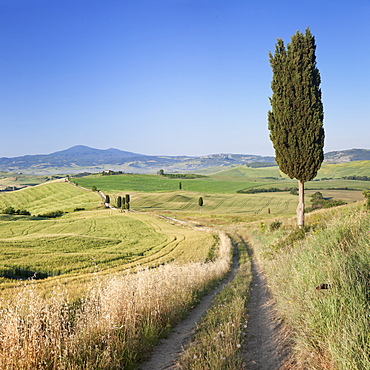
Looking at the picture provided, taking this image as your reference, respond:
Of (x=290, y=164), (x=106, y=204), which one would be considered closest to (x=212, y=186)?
(x=106, y=204)

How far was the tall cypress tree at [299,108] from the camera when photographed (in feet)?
71.7

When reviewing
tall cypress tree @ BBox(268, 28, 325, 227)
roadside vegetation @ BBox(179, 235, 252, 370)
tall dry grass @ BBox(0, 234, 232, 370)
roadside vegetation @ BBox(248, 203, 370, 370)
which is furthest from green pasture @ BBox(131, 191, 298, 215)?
roadside vegetation @ BBox(248, 203, 370, 370)

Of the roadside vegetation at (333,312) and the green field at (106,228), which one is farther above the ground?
the roadside vegetation at (333,312)

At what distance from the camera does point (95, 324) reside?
6.52 m

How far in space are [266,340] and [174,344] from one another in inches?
83.7

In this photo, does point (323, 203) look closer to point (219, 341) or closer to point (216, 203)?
point (216, 203)

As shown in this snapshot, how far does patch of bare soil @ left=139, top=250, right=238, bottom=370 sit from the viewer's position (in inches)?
244

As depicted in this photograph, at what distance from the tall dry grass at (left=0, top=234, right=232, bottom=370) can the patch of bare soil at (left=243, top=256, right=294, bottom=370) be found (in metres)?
2.20

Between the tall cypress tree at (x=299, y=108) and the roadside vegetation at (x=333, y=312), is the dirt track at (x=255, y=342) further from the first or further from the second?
the tall cypress tree at (x=299, y=108)

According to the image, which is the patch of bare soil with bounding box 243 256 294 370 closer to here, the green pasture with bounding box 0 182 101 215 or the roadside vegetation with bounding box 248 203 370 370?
the roadside vegetation with bounding box 248 203 370 370

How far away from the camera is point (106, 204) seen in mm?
93375

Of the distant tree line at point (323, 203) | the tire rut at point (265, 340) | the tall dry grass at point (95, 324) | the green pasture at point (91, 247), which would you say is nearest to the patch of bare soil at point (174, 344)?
the tall dry grass at point (95, 324)

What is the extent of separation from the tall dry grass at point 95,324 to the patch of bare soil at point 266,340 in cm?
220

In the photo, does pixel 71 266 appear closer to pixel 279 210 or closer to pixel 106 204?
pixel 279 210
